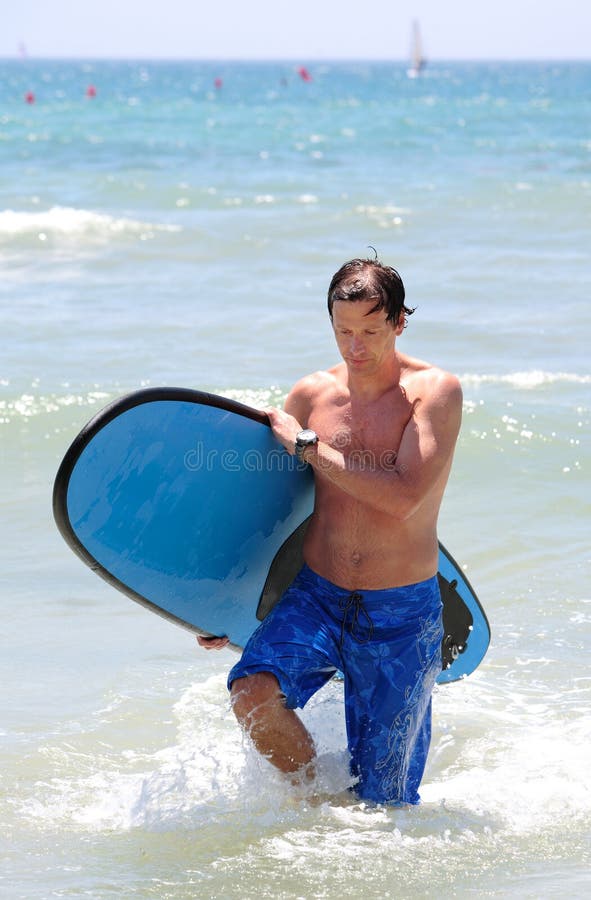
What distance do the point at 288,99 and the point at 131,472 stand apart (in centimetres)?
5787

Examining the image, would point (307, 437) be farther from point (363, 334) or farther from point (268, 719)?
point (268, 719)

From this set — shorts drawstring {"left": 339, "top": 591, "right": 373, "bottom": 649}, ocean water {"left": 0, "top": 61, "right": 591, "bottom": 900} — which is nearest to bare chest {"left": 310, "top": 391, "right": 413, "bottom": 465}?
shorts drawstring {"left": 339, "top": 591, "right": 373, "bottom": 649}

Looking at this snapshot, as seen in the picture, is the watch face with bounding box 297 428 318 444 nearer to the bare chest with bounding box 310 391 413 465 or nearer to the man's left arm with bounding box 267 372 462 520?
the man's left arm with bounding box 267 372 462 520

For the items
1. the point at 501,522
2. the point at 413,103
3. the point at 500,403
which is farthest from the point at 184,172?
the point at 413,103

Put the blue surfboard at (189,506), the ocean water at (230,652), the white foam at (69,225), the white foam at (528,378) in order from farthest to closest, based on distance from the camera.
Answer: the white foam at (69,225), the white foam at (528,378), the blue surfboard at (189,506), the ocean water at (230,652)

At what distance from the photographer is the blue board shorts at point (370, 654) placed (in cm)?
342

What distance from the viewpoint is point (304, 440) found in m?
3.37

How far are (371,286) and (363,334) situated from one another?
14 centimetres

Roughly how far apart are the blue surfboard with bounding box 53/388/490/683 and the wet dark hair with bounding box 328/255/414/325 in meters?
0.55

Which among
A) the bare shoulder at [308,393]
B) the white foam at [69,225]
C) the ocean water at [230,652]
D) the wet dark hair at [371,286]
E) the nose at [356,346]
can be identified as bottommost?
the ocean water at [230,652]

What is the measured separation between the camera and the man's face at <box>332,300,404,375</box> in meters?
3.30

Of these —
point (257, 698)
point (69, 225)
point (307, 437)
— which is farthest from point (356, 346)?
point (69, 225)

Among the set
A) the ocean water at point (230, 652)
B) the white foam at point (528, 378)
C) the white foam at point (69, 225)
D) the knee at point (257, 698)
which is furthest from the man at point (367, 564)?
the white foam at point (69, 225)

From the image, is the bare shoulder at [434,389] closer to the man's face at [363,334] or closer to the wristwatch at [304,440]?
the man's face at [363,334]
